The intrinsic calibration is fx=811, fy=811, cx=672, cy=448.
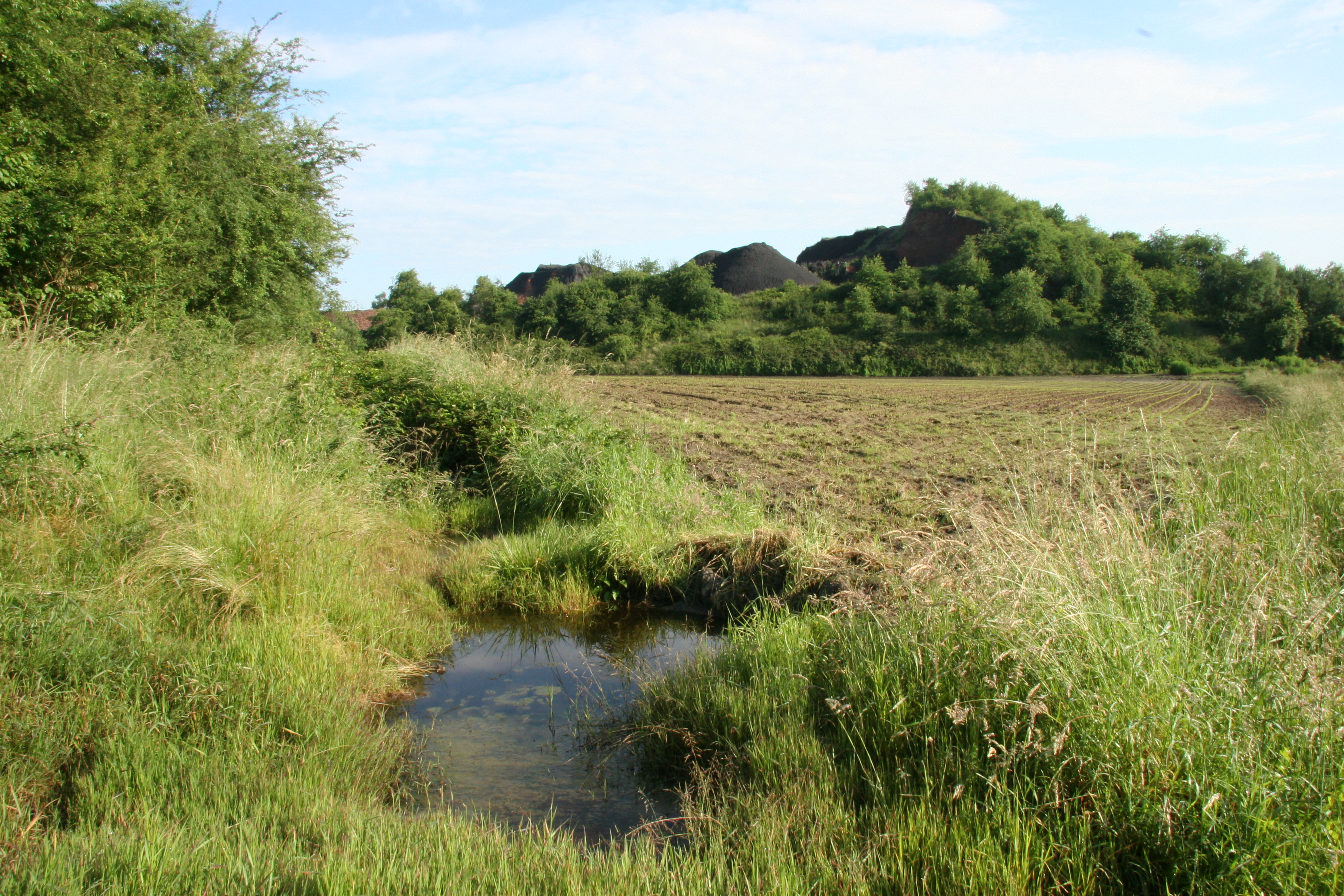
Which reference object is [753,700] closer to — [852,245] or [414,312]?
[414,312]

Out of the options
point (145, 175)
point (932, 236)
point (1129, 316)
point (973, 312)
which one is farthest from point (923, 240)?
point (145, 175)

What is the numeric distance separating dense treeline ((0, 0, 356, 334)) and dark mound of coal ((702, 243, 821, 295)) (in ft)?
155

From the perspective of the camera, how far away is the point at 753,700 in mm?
3949

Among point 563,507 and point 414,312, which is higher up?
point 414,312

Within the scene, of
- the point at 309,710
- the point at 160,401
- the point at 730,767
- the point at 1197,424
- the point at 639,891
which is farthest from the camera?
the point at 1197,424

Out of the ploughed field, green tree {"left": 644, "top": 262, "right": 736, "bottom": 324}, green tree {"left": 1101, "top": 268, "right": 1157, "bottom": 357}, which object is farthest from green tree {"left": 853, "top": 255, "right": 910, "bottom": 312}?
the ploughed field

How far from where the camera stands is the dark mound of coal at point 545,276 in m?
75.9

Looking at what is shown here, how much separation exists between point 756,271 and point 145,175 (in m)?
56.0

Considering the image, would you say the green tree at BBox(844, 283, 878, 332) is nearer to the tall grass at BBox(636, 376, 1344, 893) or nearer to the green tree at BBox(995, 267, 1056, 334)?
the green tree at BBox(995, 267, 1056, 334)

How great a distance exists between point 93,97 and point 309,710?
11.4 m

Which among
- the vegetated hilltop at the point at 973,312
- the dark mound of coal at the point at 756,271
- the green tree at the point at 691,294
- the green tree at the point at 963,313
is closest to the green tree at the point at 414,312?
the vegetated hilltop at the point at 973,312

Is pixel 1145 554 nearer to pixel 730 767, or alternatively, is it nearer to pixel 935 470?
pixel 730 767

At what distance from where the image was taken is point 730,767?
11.9 ft

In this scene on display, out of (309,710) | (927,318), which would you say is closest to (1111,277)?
(927,318)
